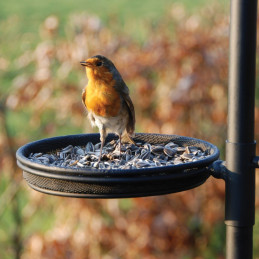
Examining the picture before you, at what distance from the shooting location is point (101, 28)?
452 centimetres

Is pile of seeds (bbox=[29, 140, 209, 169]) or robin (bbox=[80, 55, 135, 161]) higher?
robin (bbox=[80, 55, 135, 161])

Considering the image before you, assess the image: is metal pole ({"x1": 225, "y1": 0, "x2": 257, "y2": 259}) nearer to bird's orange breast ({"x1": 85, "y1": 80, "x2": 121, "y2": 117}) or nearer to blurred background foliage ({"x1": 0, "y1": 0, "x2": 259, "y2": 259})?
bird's orange breast ({"x1": 85, "y1": 80, "x2": 121, "y2": 117})

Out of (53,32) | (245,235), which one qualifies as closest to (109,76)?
(245,235)

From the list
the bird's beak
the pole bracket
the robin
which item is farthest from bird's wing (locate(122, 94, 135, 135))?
the pole bracket

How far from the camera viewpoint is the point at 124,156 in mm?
2902

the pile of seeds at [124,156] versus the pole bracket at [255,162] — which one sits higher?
the pole bracket at [255,162]

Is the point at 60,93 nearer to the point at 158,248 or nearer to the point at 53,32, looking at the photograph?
the point at 53,32

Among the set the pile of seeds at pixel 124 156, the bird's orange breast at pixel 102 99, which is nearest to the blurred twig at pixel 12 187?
the pile of seeds at pixel 124 156

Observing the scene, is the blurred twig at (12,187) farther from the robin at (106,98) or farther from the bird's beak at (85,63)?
the bird's beak at (85,63)

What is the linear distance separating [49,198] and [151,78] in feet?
4.31

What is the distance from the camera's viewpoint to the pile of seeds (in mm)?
2693

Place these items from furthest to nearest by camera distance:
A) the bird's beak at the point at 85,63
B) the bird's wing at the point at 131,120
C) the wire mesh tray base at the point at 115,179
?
the bird's wing at the point at 131,120
the bird's beak at the point at 85,63
the wire mesh tray base at the point at 115,179

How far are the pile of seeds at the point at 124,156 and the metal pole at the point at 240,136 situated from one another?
431 mm

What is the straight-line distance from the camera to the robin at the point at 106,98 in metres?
3.00
